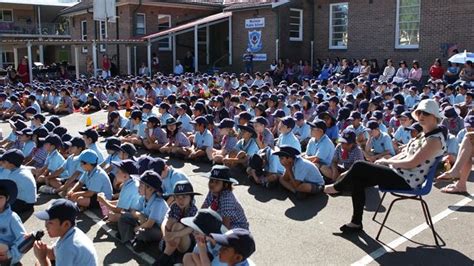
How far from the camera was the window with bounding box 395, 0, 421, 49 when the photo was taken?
76.4 ft

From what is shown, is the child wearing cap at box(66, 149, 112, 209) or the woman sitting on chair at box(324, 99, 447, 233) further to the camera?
the child wearing cap at box(66, 149, 112, 209)

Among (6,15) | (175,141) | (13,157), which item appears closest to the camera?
(13,157)

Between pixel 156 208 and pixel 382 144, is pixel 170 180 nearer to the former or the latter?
pixel 156 208

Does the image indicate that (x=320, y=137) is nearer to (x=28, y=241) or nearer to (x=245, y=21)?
(x=28, y=241)

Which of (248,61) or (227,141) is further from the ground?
(248,61)

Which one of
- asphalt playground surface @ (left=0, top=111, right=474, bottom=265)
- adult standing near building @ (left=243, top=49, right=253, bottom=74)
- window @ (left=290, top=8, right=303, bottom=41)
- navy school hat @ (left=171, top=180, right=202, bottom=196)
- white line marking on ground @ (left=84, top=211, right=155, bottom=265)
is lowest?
white line marking on ground @ (left=84, top=211, right=155, bottom=265)

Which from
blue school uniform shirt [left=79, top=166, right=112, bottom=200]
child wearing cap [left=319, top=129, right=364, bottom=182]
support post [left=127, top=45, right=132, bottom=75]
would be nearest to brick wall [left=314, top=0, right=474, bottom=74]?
support post [left=127, top=45, right=132, bottom=75]

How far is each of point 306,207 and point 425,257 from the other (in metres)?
2.28

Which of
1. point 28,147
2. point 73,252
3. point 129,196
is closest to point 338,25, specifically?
point 28,147

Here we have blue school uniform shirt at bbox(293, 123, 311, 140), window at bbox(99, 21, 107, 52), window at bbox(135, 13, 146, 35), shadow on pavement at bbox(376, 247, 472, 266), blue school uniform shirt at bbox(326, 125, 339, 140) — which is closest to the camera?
shadow on pavement at bbox(376, 247, 472, 266)

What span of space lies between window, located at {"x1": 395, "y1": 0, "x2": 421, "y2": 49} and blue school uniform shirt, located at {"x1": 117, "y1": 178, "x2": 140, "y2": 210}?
19.9m

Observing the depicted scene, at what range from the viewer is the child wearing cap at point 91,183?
7328 mm

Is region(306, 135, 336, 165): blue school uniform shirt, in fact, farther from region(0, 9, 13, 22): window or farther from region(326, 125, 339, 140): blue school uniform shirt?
region(0, 9, 13, 22): window

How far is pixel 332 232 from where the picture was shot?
6605 millimetres
